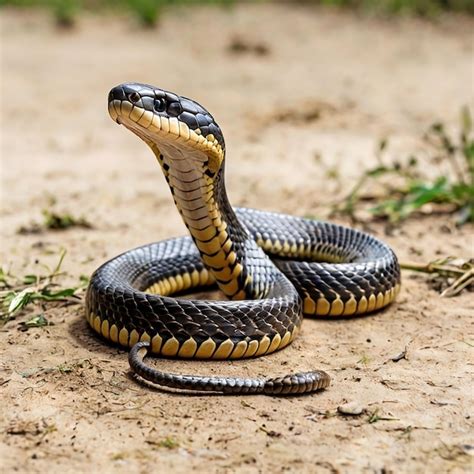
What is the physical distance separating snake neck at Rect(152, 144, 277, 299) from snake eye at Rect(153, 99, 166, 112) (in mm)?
259

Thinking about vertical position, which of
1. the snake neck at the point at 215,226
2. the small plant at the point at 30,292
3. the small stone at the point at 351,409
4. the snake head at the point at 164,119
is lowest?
the small plant at the point at 30,292

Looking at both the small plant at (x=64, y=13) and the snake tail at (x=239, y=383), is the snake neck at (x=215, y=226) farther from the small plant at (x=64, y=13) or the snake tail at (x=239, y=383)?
the small plant at (x=64, y=13)

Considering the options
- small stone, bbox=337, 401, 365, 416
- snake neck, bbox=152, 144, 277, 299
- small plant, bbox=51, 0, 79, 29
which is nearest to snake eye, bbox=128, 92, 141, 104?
snake neck, bbox=152, 144, 277, 299

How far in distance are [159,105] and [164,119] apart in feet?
0.30

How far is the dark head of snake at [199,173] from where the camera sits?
5.15 metres

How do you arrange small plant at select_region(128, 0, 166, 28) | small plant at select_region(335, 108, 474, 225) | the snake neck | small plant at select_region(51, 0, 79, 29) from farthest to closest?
small plant at select_region(51, 0, 79, 29)
small plant at select_region(128, 0, 166, 28)
small plant at select_region(335, 108, 474, 225)
the snake neck

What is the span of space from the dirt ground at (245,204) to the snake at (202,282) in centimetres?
11

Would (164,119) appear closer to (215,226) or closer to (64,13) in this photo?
(215,226)

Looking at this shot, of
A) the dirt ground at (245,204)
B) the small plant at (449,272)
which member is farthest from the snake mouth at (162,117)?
the small plant at (449,272)

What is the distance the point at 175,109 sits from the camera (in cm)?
530

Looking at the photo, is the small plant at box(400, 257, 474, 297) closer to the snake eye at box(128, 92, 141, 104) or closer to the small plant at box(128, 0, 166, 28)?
the snake eye at box(128, 92, 141, 104)

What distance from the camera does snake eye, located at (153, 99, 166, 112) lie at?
205 inches

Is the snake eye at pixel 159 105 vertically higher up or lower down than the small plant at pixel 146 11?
higher up

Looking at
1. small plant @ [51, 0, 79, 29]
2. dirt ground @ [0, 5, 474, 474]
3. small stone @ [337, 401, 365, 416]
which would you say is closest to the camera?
dirt ground @ [0, 5, 474, 474]
